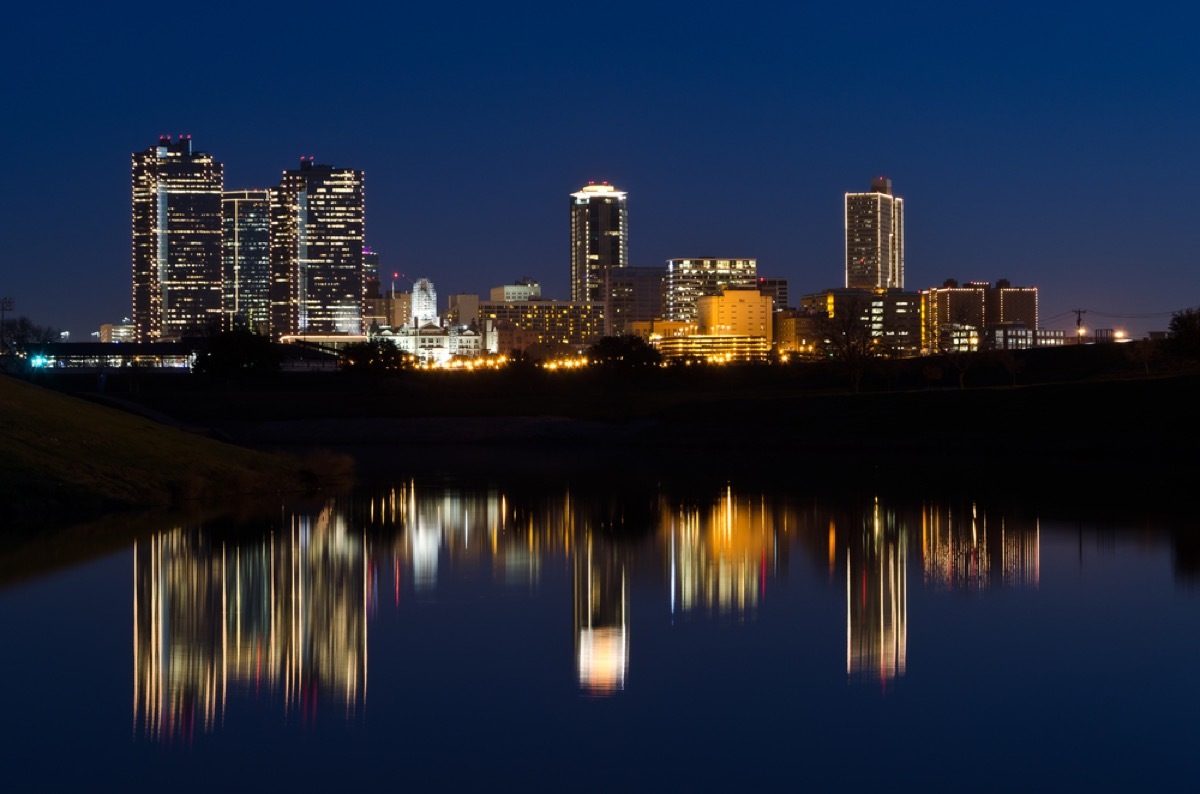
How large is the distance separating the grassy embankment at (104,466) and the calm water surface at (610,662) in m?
5.21

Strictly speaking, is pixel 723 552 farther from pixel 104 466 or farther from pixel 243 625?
pixel 104 466

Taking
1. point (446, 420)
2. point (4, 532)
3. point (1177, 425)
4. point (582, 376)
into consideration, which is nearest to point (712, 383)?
point (582, 376)

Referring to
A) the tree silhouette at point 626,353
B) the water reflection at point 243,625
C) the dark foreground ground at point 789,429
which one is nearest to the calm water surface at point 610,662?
the water reflection at point 243,625

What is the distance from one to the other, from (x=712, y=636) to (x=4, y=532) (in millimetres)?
18032

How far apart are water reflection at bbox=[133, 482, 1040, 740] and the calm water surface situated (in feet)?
0.31

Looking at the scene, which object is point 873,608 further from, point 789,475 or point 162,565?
point 789,475

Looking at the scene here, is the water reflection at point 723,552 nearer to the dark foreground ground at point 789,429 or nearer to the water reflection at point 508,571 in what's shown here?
the water reflection at point 508,571

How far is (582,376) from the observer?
121 metres

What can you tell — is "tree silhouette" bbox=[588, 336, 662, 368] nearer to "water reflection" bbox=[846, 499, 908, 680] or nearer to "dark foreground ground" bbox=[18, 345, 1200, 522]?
"dark foreground ground" bbox=[18, 345, 1200, 522]

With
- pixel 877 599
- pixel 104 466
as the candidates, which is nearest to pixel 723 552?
pixel 877 599

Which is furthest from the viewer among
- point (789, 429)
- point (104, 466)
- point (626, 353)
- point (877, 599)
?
point (626, 353)

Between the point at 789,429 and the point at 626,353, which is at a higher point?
the point at 626,353

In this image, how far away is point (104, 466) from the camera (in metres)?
37.1

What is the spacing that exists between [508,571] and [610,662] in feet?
27.0
